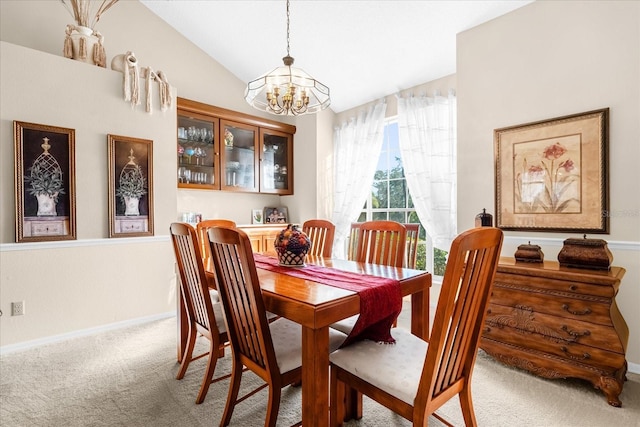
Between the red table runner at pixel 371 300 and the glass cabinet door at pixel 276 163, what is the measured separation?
2.95 metres

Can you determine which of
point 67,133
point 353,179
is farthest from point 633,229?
point 67,133

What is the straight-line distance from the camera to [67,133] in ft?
9.40

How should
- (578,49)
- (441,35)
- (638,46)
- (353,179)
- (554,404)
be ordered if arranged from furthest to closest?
(353,179)
(441,35)
(578,49)
(638,46)
(554,404)

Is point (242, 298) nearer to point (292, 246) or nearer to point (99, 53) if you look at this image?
point (292, 246)

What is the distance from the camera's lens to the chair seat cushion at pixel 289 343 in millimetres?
1503

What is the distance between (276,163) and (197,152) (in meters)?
1.15

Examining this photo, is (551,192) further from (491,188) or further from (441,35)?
(441,35)

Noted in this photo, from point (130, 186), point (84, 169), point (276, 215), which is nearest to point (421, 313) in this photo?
point (130, 186)

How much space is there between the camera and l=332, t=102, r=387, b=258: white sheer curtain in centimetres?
409

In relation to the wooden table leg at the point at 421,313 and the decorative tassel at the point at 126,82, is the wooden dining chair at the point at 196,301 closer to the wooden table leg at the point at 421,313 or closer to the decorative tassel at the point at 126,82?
the wooden table leg at the point at 421,313

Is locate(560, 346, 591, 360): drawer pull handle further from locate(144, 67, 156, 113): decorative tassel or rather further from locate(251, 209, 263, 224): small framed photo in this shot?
locate(144, 67, 156, 113): decorative tassel

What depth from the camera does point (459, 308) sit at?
3.78 ft

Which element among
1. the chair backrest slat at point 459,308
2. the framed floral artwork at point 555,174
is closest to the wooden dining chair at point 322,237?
the framed floral artwork at point 555,174

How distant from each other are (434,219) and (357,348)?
230cm
